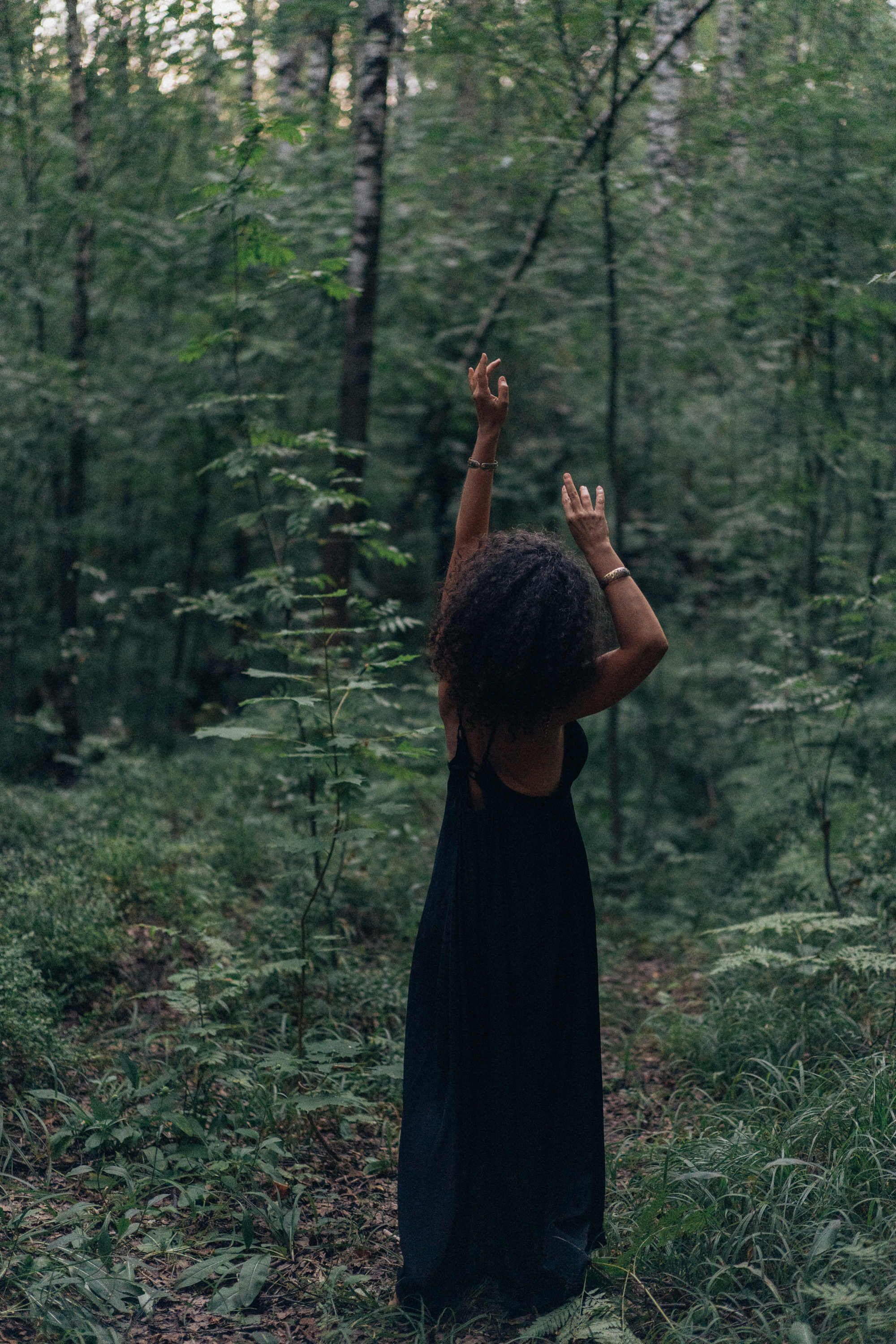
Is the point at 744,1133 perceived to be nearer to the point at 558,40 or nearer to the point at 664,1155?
the point at 664,1155

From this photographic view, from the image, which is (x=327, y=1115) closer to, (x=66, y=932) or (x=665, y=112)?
(x=66, y=932)

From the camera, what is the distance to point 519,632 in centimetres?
238

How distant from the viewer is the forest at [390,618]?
2844 millimetres

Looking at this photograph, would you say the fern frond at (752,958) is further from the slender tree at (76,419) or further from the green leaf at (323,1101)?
the slender tree at (76,419)

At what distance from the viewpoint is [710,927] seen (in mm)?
5391

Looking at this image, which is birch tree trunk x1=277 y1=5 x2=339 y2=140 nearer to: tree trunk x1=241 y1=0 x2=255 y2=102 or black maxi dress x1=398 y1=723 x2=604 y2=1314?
tree trunk x1=241 y1=0 x2=255 y2=102

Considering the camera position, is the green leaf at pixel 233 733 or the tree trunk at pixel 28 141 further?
the tree trunk at pixel 28 141

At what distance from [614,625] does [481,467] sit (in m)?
0.61

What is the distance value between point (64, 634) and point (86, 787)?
49.7 inches

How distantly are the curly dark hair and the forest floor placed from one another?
5.44 feet

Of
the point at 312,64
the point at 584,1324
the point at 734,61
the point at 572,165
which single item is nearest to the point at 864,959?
the point at 584,1324

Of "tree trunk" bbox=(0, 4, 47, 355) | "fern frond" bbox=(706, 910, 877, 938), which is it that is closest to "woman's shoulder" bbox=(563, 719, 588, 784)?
"fern frond" bbox=(706, 910, 877, 938)

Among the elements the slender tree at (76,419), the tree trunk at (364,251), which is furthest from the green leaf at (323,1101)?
the slender tree at (76,419)

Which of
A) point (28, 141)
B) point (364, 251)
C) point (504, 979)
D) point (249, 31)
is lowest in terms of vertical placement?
point (504, 979)
